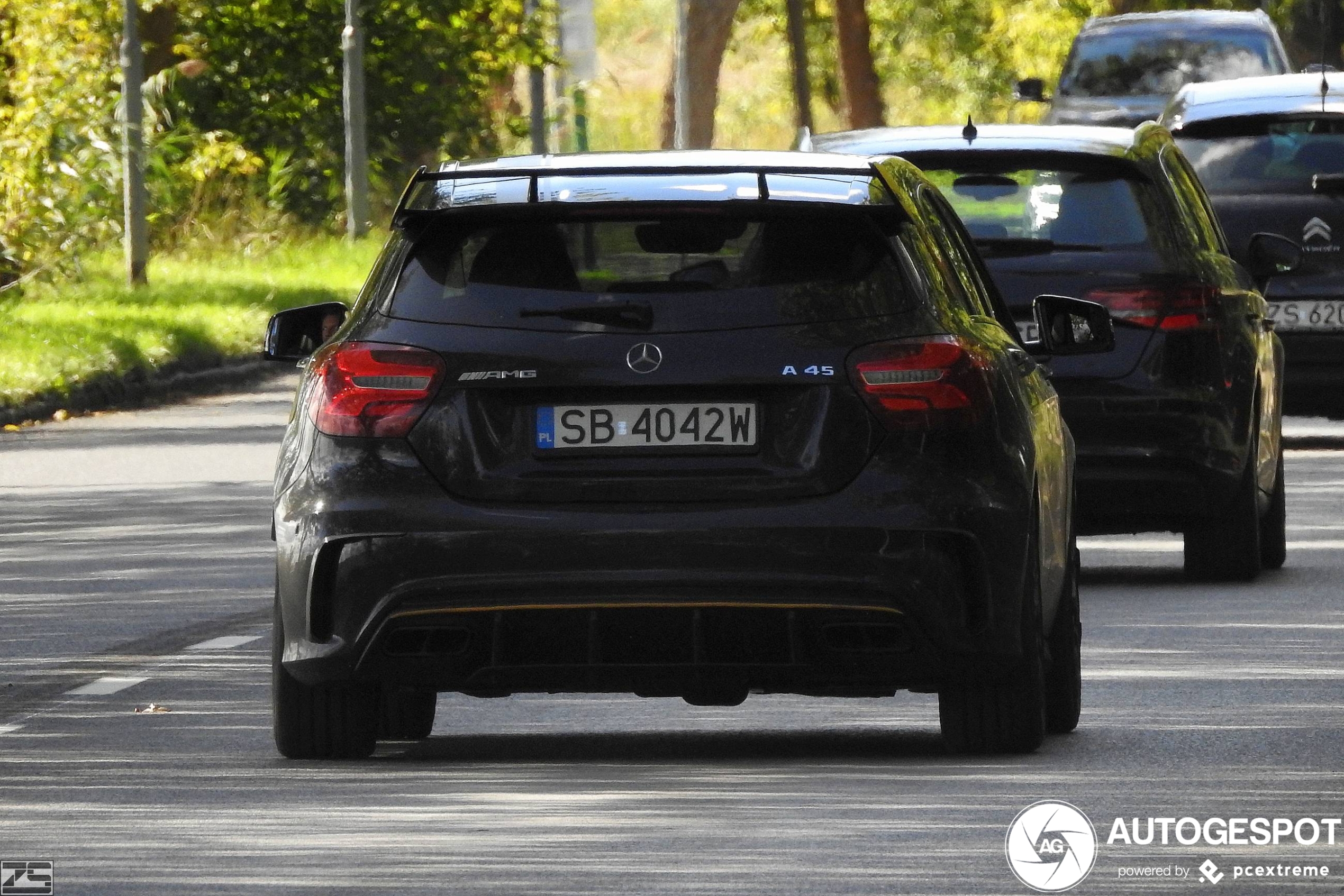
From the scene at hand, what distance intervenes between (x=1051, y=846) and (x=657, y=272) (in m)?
1.77

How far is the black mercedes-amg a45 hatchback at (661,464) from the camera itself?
302 inches

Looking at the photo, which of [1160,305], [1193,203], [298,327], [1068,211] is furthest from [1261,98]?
[298,327]

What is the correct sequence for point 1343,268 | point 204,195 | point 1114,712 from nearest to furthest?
1. point 1114,712
2. point 1343,268
3. point 204,195

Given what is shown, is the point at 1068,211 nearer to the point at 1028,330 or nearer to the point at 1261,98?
the point at 1028,330

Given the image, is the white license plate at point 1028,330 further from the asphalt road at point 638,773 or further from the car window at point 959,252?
the car window at point 959,252

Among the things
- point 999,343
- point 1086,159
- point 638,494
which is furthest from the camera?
point 1086,159

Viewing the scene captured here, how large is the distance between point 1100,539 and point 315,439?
7.60m

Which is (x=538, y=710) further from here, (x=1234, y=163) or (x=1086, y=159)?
(x=1234, y=163)

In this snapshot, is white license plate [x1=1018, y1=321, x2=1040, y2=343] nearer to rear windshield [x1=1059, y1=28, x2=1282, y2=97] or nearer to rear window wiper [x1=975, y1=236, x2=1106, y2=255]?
rear window wiper [x1=975, y1=236, x2=1106, y2=255]

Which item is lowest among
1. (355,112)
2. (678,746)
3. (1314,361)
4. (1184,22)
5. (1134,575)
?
(1134,575)

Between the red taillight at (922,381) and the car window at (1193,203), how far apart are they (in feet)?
16.3

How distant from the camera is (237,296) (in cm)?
3231

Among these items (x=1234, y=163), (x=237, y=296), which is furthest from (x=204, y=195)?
(x=1234, y=163)

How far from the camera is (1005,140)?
42.0 feet
